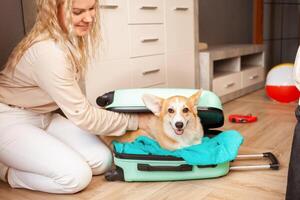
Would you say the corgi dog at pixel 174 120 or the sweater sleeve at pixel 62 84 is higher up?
the sweater sleeve at pixel 62 84

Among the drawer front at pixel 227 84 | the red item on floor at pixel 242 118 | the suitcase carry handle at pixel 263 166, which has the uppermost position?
the drawer front at pixel 227 84

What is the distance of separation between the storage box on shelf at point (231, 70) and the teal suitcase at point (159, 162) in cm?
104

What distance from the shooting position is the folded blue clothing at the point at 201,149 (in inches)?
53.1

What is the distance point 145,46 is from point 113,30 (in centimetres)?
28

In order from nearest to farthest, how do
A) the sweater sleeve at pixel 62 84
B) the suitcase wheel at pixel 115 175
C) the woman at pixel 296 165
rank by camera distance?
the woman at pixel 296 165 → the sweater sleeve at pixel 62 84 → the suitcase wheel at pixel 115 175

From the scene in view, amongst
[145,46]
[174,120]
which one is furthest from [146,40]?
[174,120]

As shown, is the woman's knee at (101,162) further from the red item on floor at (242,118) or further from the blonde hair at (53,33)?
the red item on floor at (242,118)

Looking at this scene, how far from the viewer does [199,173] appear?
4.55 ft

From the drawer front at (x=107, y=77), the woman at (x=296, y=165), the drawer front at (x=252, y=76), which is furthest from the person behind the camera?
the drawer front at (x=252, y=76)

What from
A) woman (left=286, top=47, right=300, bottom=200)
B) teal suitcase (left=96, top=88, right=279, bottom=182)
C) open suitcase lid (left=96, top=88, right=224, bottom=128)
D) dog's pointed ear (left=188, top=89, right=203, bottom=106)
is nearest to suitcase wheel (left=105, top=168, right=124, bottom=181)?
teal suitcase (left=96, top=88, right=279, bottom=182)

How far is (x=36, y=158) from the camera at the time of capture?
1292mm

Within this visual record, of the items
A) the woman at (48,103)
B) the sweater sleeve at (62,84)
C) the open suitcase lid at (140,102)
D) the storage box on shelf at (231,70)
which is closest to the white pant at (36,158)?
the woman at (48,103)

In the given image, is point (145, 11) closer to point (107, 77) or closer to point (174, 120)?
point (107, 77)

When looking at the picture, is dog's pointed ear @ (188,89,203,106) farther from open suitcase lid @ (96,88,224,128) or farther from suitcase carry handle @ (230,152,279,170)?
suitcase carry handle @ (230,152,279,170)
